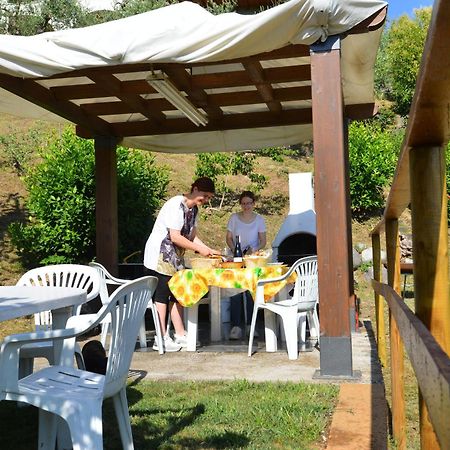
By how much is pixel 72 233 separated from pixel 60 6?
8398 mm

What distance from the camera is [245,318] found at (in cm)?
659

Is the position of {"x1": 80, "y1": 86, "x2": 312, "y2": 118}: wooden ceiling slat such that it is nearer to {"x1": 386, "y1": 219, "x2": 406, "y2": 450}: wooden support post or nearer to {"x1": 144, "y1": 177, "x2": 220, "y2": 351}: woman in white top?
{"x1": 144, "y1": 177, "x2": 220, "y2": 351}: woman in white top

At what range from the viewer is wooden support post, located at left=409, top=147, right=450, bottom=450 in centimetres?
124

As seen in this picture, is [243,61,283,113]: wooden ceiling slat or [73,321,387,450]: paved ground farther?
[243,61,283,113]: wooden ceiling slat

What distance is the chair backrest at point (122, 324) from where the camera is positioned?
2.47m

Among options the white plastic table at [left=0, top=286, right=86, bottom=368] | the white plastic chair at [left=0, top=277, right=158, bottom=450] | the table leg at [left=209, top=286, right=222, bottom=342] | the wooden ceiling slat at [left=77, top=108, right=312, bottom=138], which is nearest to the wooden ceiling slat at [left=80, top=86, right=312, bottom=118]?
the wooden ceiling slat at [left=77, top=108, right=312, bottom=138]

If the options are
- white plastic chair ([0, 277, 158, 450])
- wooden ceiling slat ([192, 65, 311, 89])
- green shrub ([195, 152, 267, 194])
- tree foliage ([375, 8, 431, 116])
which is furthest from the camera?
tree foliage ([375, 8, 431, 116])

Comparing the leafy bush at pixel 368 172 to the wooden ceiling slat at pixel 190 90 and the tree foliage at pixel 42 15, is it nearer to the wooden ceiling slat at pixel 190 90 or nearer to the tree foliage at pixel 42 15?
the tree foliage at pixel 42 15

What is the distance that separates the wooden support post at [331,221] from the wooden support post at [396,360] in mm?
1117

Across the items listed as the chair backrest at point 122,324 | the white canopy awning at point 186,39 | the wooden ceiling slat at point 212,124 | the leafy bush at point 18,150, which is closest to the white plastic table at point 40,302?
the chair backrest at point 122,324

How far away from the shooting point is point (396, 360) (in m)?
2.79

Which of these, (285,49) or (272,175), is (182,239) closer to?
(285,49)

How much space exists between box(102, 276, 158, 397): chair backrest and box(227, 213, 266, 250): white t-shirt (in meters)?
3.95

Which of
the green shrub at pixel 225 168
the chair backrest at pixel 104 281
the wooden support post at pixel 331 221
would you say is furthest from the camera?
the green shrub at pixel 225 168
